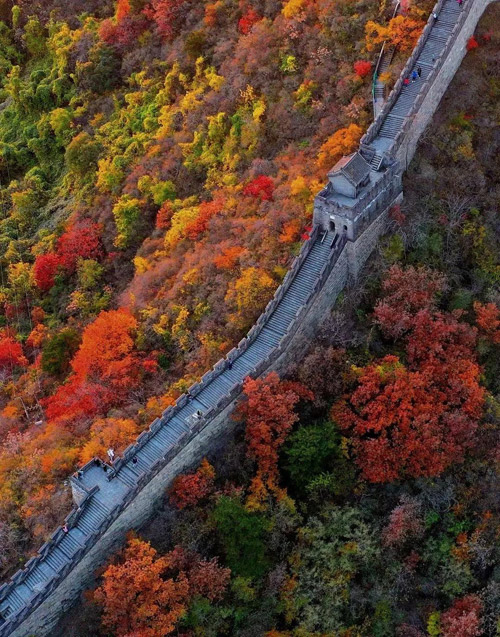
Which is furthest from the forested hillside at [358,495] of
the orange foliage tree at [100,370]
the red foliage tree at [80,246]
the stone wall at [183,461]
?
the red foliage tree at [80,246]

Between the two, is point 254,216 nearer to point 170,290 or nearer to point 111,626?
point 170,290

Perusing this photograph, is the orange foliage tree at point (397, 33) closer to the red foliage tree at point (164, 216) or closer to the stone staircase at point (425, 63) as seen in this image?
the stone staircase at point (425, 63)

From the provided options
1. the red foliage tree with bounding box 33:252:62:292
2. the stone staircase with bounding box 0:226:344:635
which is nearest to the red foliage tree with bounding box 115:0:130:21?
the red foliage tree with bounding box 33:252:62:292

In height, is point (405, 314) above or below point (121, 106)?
below

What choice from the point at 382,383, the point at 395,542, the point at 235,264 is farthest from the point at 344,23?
the point at 395,542

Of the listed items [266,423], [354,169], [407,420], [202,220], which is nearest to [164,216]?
[202,220]

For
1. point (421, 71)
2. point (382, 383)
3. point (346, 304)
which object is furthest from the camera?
point (421, 71)
